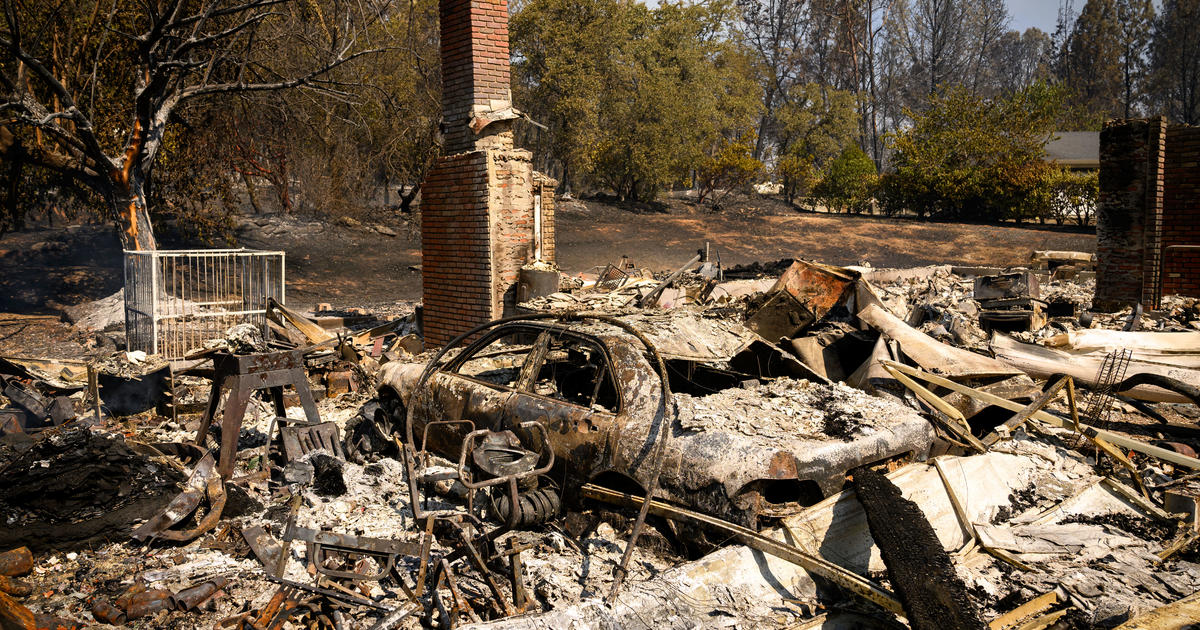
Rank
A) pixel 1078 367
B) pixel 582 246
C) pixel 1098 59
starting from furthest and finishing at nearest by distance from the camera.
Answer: pixel 1098 59 → pixel 582 246 → pixel 1078 367

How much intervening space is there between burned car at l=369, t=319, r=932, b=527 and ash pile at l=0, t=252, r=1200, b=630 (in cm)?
2

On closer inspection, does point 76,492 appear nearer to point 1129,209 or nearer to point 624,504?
point 624,504

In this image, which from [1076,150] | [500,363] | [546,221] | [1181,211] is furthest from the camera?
[1076,150]

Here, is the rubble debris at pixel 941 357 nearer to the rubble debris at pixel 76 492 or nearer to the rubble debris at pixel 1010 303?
the rubble debris at pixel 1010 303

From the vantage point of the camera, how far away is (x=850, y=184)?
33.7m

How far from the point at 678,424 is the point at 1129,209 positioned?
9.62 metres

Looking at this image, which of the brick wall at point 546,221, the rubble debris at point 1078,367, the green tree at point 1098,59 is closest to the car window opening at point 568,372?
the rubble debris at point 1078,367

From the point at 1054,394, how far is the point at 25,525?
648 cm

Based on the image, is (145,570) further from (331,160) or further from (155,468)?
(331,160)

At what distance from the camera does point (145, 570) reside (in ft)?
13.1

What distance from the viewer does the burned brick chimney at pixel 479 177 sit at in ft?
29.1

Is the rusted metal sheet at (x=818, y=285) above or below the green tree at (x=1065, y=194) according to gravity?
below

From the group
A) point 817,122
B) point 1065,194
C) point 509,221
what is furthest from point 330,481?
point 817,122

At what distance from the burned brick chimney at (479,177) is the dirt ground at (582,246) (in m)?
8.11
